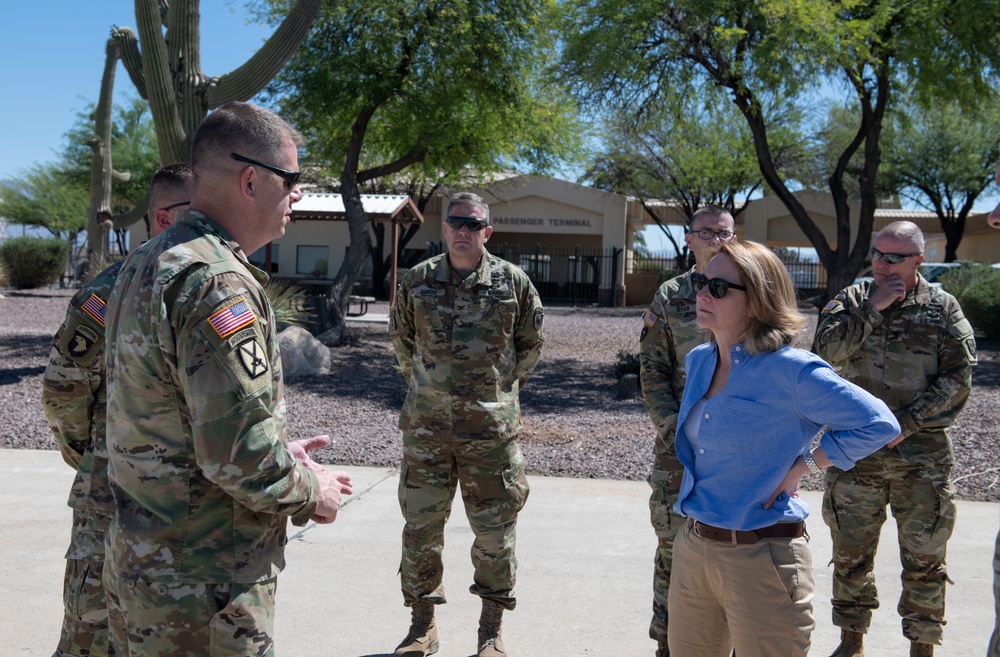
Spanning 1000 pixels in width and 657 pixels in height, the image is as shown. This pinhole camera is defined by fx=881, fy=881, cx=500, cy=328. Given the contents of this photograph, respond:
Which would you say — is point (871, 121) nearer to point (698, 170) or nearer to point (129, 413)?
point (129, 413)

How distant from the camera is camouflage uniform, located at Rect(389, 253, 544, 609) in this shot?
4.03 meters

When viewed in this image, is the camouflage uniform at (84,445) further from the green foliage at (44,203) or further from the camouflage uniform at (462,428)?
the green foliage at (44,203)

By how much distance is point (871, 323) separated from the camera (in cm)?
396

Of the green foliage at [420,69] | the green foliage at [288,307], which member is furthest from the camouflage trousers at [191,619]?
the green foliage at [420,69]

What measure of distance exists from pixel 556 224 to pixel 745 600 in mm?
33838

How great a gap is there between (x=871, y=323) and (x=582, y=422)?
18.0ft

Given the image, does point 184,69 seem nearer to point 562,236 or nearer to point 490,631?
point 490,631

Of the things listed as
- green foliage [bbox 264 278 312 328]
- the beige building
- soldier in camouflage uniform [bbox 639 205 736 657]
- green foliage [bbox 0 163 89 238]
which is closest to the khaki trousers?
soldier in camouflage uniform [bbox 639 205 736 657]

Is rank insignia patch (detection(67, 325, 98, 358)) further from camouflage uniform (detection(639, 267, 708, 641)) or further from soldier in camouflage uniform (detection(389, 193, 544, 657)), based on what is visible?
camouflage uniform (detection(639, 267, 708, 641))

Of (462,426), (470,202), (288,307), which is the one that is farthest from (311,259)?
(462,426)

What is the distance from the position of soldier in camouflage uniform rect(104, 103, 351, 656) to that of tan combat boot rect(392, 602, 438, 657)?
5.95 ft

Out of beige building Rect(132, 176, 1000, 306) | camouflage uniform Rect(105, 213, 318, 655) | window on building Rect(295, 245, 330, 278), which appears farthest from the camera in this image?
window on building Rect(295, 245, 330, 278)

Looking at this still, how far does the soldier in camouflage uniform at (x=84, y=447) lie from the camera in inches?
114

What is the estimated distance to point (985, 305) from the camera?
16.2 m
